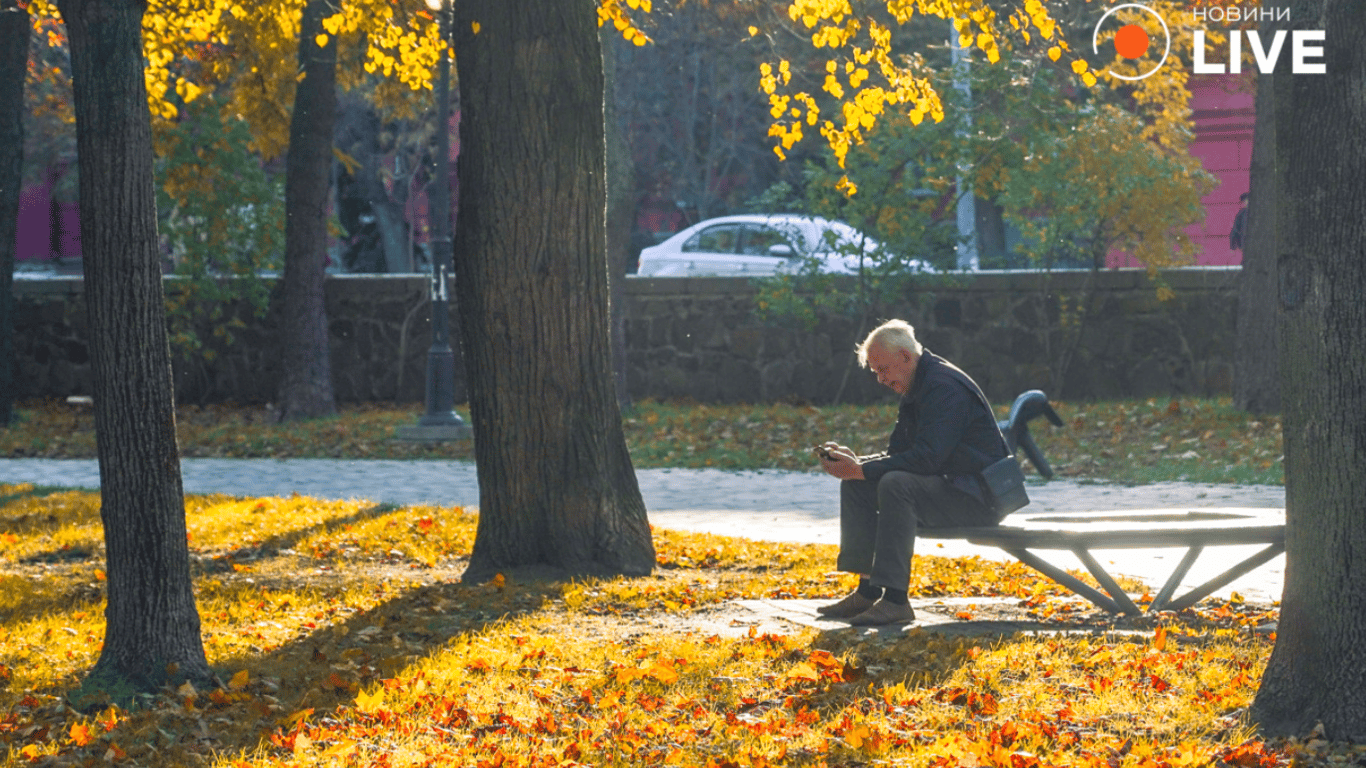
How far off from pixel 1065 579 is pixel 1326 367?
7.37 ft

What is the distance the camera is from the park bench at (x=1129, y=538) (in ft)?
20.1

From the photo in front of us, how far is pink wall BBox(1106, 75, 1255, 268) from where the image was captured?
88.9 ft

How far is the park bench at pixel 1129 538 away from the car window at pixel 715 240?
14130 mm

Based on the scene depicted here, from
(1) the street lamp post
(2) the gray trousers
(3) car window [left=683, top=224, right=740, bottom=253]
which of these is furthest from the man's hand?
(3) car window [left=683, top=224, right=740, bottom=253]

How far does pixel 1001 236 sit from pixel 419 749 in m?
22.3

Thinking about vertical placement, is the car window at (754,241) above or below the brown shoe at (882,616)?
above

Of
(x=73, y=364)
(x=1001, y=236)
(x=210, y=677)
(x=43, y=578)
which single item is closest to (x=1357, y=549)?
(x=210, y=677)

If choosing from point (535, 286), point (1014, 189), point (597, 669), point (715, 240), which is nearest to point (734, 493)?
point (535, 286)

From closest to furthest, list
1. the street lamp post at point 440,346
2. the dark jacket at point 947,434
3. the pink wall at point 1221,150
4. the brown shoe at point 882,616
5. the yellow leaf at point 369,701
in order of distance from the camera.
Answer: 1. the yellow leaf at point 369,701
2. the brown shoe at point 882,616
3. the dark jacket at point 947,434
4. the street lamp post at point 440,346
5. the pink wall at point 1221,150

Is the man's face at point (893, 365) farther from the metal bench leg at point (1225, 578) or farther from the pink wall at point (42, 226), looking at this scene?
the pink wall at point (42, 226)

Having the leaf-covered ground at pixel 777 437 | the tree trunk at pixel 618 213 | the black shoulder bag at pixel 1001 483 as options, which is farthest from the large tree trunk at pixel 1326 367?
the tree trunk at pixel 618 213

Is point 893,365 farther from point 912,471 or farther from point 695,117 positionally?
point 695,117

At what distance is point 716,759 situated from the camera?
14.0ft

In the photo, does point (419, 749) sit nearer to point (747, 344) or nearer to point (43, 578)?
point (43, 578)
